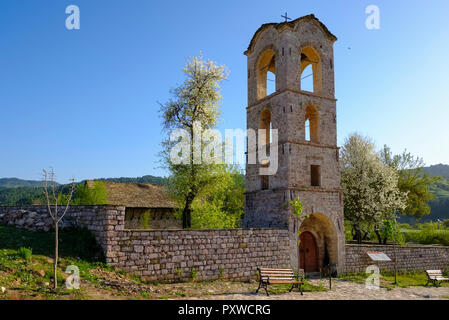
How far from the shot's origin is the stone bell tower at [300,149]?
1605cm

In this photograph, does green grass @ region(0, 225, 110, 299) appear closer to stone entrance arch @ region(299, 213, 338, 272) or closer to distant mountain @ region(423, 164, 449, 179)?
stone entrance arch @ region(299, 213, 338, 272)

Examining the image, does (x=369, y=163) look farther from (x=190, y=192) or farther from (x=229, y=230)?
(x=229, y=230)

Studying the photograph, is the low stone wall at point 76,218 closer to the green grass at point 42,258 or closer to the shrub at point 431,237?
the green grass at point 42,258

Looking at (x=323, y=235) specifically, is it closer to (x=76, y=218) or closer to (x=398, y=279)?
(x=398, y=279)

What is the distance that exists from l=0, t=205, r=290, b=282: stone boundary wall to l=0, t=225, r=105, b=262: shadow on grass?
282 millimetres

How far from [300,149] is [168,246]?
27.3 feet

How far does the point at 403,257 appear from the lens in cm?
1852

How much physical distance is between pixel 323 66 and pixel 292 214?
28.1 ft

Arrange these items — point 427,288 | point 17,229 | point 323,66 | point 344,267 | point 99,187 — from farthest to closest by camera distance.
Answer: point 99,187
point 323,66
point 344,267
point 427,288
point 17,229

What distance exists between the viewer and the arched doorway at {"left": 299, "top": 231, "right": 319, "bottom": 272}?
53.7 feet

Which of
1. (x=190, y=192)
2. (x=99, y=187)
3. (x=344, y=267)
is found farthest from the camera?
(x=99, y=187)

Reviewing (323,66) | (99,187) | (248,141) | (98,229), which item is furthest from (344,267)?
(99,187)

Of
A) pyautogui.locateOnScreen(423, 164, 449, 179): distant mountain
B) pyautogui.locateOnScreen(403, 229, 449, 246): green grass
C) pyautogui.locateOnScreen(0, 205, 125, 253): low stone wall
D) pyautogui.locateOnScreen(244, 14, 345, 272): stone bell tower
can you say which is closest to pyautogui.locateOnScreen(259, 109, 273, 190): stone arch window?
pyautogui.locateOnScreen(244, 14, 345, 272): stone bell tower
